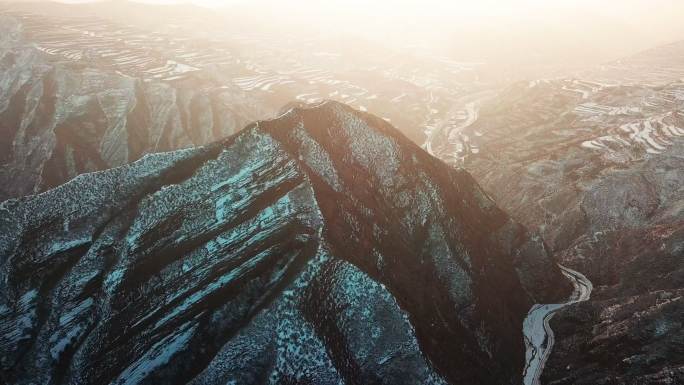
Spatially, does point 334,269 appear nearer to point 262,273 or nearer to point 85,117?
point 262,273

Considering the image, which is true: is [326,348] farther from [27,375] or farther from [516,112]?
[516,112]

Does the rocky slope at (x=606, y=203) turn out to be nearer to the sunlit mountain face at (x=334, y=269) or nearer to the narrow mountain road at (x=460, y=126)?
the sunlit mountain face at (x=334, y=269)

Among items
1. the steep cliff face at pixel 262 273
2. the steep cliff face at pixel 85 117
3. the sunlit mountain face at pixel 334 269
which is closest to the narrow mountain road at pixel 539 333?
the sunlit mountain face at pixel 334 269

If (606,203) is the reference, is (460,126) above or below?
below

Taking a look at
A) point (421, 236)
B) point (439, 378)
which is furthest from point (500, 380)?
point (421, 236)

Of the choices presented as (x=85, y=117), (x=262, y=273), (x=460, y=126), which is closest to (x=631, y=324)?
(x=262, y=273)

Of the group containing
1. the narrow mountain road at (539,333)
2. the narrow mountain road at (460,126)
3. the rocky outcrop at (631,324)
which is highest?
the rocky outcrop at (631,324)
